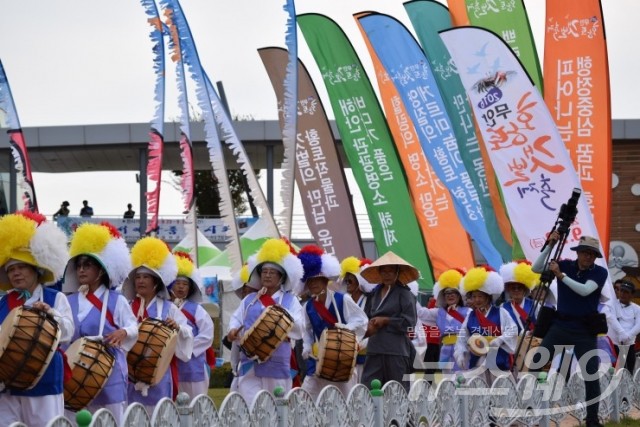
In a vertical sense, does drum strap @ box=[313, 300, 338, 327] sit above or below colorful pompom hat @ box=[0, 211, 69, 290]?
below

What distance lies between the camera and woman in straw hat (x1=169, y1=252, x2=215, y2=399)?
36.1 feet

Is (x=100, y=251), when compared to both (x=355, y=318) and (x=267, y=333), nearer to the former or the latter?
(x=267, y=333)

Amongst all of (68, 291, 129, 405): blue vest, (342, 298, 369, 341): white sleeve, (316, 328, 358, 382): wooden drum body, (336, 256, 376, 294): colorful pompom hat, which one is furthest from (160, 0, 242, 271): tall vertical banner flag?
(68, 291, 129, 405): blue vest

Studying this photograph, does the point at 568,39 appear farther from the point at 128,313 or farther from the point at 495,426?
the point at 128,313

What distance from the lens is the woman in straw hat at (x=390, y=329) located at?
11.2 m

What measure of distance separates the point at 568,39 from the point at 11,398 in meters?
10.7

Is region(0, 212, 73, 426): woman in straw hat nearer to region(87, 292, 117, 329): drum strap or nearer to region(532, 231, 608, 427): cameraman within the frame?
region(87, 292, 117, 329): drum strap

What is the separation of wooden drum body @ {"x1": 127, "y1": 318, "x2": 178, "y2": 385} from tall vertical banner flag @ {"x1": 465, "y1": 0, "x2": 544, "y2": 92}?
10.3m

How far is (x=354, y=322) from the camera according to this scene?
36.8 feet

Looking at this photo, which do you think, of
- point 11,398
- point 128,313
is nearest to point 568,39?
point 128,313

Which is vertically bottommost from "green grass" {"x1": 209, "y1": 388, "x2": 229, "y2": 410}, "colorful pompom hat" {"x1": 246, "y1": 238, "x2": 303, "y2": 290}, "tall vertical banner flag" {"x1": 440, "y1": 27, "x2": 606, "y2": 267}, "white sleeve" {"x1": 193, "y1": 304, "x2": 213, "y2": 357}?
"green grass" {"x1": 209, "y1": 388, "x2": 229, "y2": 410}

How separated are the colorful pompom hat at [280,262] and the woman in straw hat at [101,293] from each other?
237 centimetres

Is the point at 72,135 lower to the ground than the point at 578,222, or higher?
higher

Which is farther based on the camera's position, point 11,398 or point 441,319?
point 441,319
